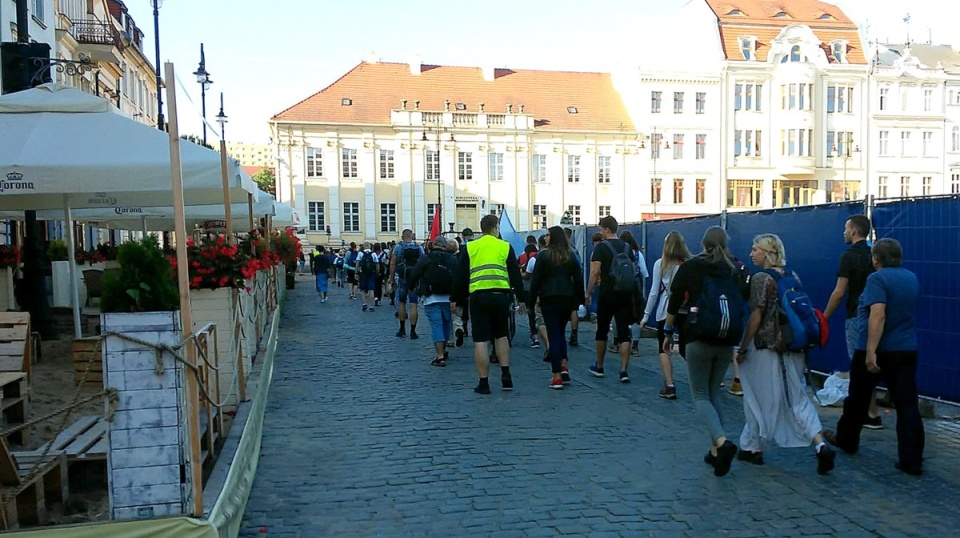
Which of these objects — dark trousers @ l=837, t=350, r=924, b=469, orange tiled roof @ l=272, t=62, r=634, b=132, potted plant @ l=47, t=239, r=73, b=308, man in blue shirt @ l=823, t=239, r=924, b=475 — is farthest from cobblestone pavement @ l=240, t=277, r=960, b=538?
orange tiled roof @ l=272, t=62, r=634, b=132

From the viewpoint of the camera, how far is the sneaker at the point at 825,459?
5922 mm

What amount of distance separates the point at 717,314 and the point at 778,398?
87 cm

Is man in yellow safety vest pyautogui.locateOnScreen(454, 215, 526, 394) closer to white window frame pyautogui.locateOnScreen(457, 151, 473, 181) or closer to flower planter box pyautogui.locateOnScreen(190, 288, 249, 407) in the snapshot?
flower planter box pyautogui.locateOnScreen(190, 288, 249, 407)

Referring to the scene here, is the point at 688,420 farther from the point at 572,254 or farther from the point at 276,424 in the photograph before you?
the point at 276,424

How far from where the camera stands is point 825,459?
19.5 feet

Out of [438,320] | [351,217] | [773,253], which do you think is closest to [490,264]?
[438,320]

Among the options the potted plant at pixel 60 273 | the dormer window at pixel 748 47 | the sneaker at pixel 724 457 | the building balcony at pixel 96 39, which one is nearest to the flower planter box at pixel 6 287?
the potted plant at pixel 60 273

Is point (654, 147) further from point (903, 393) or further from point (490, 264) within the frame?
point (903, 393)

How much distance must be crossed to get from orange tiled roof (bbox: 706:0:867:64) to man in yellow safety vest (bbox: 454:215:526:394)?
55515mm

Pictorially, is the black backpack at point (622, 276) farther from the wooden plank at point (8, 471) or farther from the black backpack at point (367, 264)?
the black backpack at point (367, 264)

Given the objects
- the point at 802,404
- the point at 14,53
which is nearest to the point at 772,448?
the point at 802,404

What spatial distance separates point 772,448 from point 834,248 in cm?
338

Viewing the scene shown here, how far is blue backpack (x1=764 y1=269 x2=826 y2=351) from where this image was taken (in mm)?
6152

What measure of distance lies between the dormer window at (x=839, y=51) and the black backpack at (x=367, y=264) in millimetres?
52225
